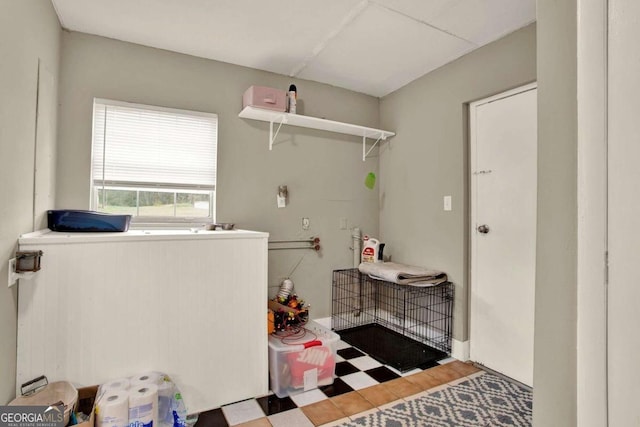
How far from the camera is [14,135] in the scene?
53.9 inches

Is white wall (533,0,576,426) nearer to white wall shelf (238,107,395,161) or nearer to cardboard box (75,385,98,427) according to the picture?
cardboard box (75,385,98,427)

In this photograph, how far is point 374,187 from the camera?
3357 millimetres

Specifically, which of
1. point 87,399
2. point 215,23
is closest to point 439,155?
point 215,23

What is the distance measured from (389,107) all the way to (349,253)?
1.52 m

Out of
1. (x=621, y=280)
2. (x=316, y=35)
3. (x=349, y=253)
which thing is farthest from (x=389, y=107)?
(x=621, y=280)

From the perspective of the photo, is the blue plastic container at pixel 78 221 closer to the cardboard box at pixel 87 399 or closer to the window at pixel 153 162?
the window at pixel 153 162

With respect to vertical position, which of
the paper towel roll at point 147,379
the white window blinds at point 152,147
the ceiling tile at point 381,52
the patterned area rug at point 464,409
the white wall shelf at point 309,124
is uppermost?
the ceiling tile at point 381,52

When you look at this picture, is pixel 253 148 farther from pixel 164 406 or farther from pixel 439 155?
pixel 164 406

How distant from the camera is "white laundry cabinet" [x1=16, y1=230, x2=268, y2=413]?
1.53 m

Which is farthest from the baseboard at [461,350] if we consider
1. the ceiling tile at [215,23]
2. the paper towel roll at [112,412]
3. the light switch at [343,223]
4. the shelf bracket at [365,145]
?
the ceiling tile at [215,23]

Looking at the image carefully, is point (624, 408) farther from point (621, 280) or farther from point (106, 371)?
point (106, 371)

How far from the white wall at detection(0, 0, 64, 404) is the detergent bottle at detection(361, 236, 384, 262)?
242cm

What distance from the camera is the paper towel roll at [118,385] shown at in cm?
154

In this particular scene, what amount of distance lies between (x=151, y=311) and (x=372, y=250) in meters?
1.94
